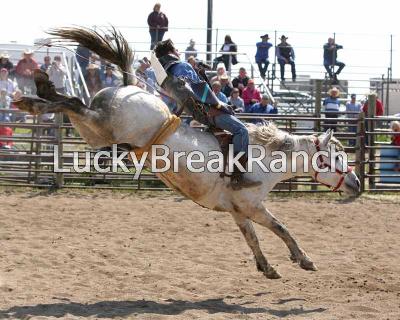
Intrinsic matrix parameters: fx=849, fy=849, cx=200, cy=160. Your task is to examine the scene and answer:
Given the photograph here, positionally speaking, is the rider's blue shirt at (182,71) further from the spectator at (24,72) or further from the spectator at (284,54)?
the spectator at (284,54)

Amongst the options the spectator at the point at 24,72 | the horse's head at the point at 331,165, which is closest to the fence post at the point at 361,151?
the horse's head at the point at 331,165

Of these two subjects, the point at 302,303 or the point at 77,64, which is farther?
the point at 77,64

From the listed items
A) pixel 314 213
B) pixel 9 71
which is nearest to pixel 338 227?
pixel 314 213

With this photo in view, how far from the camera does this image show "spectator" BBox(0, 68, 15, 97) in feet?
51.5

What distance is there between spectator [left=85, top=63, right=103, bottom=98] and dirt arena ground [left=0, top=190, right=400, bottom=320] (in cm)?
440

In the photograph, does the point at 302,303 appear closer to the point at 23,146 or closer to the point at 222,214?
the point at 222,214

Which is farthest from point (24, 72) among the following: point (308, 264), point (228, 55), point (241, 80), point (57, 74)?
point (308, 264)

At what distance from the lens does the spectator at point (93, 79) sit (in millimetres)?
17219

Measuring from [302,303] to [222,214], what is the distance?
492 cm

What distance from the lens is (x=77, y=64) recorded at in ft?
59.8

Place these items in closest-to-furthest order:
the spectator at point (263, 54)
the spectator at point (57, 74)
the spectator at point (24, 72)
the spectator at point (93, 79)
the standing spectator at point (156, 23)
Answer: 1. the spectator at point (57, 74)
2. the spectator at point (24, 72)
3. the spectator at point (93, 79)
4. the standing spectator at point (156, 23)
5. the spectator at point (263, 54)

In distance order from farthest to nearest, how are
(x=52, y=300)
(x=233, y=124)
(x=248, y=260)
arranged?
(x=248, y=260) → (x=233, y=124) → (x=52, y=300)

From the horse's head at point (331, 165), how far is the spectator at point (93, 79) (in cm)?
929

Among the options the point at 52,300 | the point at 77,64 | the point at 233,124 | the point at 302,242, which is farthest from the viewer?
the point at 77,64
